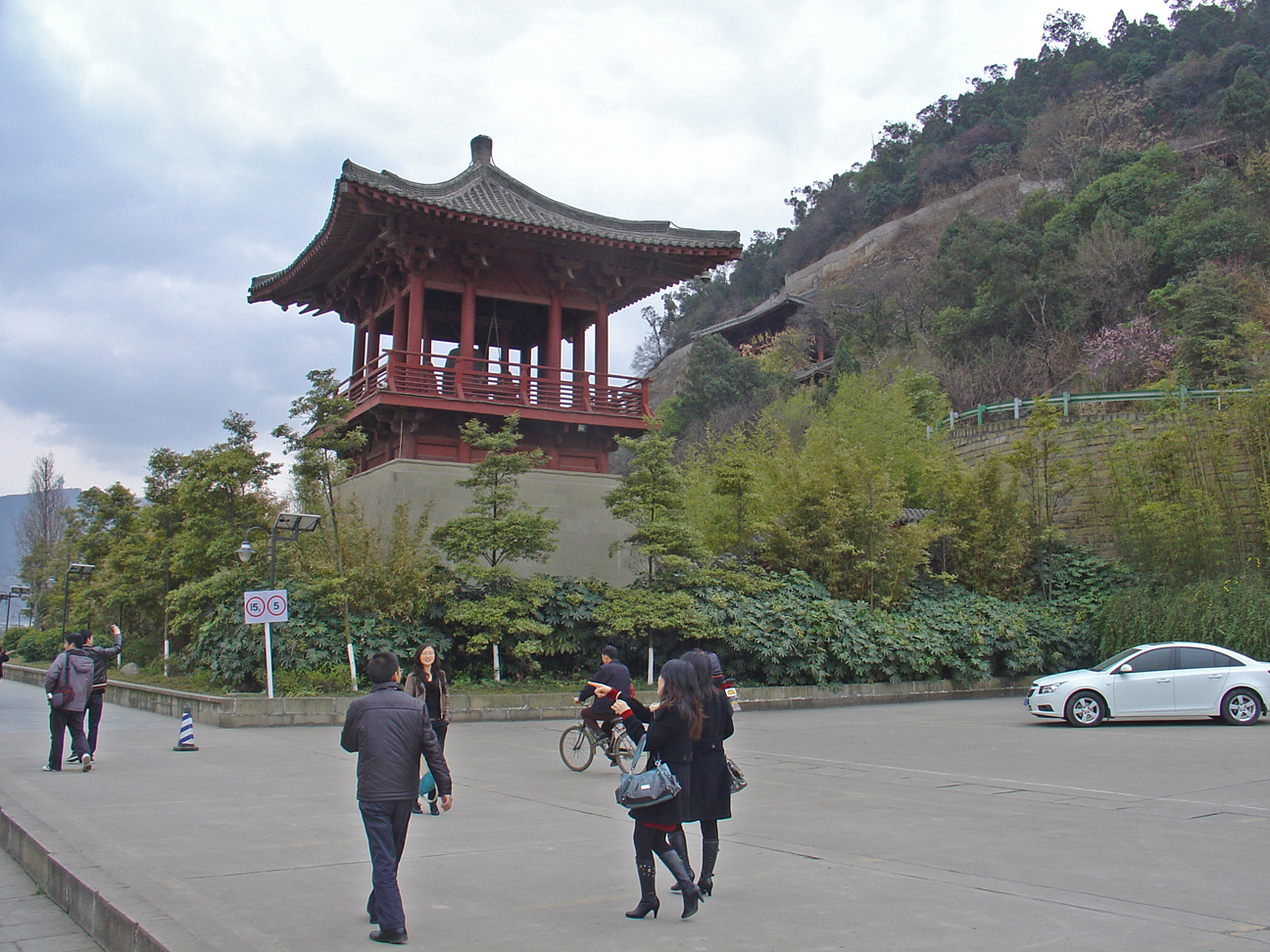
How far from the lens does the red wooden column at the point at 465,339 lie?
19.8 m

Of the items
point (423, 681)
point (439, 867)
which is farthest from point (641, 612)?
point (439, 867)

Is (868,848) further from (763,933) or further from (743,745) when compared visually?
(743,745)

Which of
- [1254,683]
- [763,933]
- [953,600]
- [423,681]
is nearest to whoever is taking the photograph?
[763,933]

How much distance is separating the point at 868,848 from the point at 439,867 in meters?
2.69

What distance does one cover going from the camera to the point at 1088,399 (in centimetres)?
2652

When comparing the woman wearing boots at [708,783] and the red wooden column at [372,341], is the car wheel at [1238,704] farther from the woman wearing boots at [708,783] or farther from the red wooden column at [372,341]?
the red wooden column at [372,341]

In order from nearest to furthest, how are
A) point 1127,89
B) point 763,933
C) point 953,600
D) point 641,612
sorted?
point 763,933 → point 641,612 → point 953,600 → point 1127,89

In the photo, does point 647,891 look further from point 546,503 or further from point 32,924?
point 546,503

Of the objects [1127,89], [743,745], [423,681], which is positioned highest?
[1127,89]

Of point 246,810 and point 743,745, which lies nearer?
point 246,810

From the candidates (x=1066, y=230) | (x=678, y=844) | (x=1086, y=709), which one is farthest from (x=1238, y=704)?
(x=1066, y=230)

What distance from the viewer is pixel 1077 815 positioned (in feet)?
24.3

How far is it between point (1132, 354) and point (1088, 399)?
10518 millimetres

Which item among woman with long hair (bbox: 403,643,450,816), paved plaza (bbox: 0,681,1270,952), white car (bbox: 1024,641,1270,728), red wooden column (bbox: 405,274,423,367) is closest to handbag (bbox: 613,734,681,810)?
paved plaza (bbox: 0,681,1270,952)
